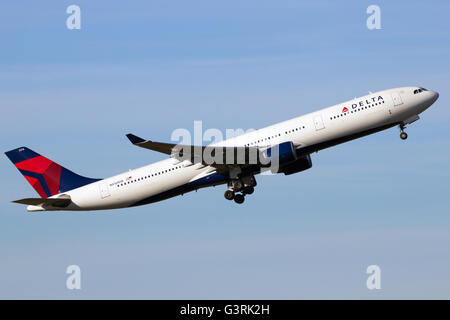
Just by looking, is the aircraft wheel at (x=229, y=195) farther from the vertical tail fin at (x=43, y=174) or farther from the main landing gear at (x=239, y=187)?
the vertical tail fin at (x=43, y=174)

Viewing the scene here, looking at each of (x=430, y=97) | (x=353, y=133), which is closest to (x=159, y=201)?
(x=353, y=133)

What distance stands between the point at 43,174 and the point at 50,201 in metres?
3.61

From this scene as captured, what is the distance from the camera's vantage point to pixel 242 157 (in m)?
50.0

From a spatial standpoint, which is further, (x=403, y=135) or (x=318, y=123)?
(x=403, y=135)

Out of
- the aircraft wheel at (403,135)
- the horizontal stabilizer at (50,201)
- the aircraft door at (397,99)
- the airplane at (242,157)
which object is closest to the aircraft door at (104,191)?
the airplane at (242,157)

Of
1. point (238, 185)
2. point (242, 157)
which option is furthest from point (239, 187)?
point (242, 157)

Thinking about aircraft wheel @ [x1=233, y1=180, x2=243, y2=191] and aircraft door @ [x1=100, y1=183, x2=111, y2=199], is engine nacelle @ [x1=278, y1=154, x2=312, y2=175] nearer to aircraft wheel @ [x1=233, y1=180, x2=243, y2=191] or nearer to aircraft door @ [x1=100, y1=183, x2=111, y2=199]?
aircraft wheel @ [x1=233, y1=180, x2=243, y2=191]

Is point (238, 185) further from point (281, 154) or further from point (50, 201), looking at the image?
point (50, 201)

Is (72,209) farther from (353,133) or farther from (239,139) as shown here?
(353,133)

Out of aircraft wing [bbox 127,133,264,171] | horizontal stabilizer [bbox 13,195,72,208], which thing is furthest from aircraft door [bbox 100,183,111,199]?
aircraft wing [bbox 127,133,264,171]

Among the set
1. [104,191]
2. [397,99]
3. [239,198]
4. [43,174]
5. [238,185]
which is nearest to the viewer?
[397,99]

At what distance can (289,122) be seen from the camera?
50125mm

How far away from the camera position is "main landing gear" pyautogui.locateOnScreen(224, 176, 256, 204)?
5257 cm

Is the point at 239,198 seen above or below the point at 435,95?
below
